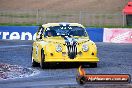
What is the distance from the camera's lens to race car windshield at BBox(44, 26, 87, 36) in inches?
850

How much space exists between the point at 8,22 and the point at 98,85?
3844cm

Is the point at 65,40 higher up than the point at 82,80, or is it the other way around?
the point at 65,40

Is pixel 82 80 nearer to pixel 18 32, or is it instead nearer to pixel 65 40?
pixel 65 40

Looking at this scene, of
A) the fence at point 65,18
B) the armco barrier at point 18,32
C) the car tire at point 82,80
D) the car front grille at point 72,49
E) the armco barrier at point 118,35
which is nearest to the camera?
the car tire at point 82,80

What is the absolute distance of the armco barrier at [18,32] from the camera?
137 ft

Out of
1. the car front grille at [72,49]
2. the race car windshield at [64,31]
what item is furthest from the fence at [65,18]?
the car front grille at [72,49]

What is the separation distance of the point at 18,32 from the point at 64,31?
67.1 feet

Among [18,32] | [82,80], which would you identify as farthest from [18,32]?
[82,80]

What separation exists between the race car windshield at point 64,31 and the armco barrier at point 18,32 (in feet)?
64.8

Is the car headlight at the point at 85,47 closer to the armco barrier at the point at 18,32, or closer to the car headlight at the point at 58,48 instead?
the car headlight at the point at 58,48

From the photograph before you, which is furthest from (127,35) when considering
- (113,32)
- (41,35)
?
(41,35)

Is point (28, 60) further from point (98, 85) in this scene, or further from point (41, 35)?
point (98, 85)

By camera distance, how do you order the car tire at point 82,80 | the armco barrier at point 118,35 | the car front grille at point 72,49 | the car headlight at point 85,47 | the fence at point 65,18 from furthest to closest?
1. the fence at point 65,18
2. the armco barrier at point 118,35
3. the car headlight at point 85,47
4. the car front grille at point 72,49
5. the car tire at point 82,80

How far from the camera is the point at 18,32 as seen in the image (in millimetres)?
41875
